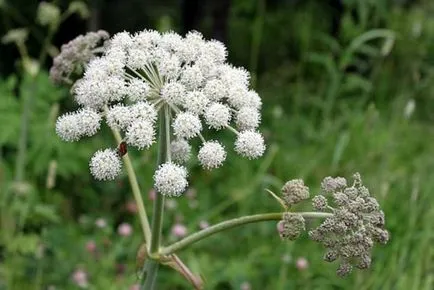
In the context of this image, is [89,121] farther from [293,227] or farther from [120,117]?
[293,227]

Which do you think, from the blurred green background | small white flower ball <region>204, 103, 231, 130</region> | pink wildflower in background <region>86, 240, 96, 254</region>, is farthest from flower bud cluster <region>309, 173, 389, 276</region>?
pink wildflower in background <region>86, 240, 96, 254</region>

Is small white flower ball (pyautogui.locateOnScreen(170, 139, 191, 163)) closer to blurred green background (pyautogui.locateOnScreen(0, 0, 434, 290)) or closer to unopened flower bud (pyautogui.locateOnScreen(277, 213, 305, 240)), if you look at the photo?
unopened flower bud (pyautogui.locateOnScreen(277, 213, 305, 240))

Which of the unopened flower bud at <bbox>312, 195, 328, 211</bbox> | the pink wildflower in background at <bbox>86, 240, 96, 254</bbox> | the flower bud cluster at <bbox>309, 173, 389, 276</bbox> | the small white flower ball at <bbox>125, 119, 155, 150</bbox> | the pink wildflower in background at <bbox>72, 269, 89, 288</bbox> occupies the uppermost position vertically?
the pink wildflower in background at <bbox>86, 240, 96, 254</bbox>

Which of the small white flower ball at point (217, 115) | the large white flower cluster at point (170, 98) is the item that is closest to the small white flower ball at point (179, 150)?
the large white flower cluster at point (170, 98)

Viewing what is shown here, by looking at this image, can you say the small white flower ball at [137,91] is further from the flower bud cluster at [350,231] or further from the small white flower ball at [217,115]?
the flower bud cluster at [350,231]

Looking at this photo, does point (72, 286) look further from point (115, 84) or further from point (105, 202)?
point (115, 84)

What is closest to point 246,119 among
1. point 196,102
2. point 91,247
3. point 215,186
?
point 196,102
